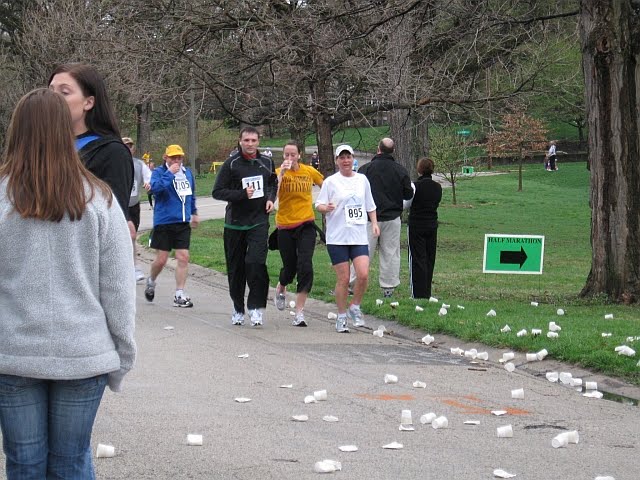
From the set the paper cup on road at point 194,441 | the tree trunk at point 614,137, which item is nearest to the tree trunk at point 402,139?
the tree trunk at point 614,137

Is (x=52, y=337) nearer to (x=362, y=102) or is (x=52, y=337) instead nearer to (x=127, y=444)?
(x=127, y=444)

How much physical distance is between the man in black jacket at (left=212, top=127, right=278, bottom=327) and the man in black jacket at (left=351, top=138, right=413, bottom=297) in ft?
8.60

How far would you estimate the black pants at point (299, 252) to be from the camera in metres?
11.7

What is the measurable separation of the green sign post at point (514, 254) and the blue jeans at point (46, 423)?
31.5 ft

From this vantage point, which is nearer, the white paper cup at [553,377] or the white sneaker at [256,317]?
the white paper cup at [553,377]

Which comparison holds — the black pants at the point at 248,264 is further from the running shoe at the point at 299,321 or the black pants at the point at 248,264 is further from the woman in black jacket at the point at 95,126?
the woman in black jacket at the point at 95,126

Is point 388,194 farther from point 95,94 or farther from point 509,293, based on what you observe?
point 95,94

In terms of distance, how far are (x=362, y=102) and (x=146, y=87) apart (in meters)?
3.77

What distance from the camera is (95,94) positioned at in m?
4.59

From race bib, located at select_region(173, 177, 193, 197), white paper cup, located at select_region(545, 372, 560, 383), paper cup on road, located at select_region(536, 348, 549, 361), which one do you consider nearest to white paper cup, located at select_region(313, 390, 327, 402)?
white paper cup, located at select_region(545, 372, 560, 383)

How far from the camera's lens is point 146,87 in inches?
694

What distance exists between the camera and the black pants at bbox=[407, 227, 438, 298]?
13422mm

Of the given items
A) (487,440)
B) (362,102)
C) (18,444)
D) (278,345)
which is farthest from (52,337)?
(362,102)

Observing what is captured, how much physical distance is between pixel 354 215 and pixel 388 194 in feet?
8.94
